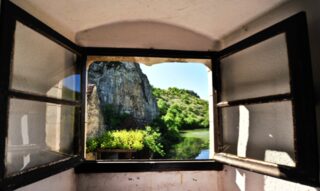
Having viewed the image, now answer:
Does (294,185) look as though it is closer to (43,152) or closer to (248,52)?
(248,52)

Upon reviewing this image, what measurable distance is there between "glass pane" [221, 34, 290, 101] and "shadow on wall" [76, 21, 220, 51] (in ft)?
1.27

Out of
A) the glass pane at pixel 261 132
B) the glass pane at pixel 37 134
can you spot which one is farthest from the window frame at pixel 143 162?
the glass pane at pixel 261 132

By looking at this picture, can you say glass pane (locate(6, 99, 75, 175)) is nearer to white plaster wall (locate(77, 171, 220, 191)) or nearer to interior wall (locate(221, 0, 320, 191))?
white plaster wall (locate(77, 171, 220, 191))

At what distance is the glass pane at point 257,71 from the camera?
151cm

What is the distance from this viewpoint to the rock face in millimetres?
10516

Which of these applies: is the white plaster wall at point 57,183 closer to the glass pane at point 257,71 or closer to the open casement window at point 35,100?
the open casement window at point 35,100

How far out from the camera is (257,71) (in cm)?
177

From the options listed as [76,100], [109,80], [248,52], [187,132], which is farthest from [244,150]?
[187,132]

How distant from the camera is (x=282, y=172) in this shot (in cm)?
134

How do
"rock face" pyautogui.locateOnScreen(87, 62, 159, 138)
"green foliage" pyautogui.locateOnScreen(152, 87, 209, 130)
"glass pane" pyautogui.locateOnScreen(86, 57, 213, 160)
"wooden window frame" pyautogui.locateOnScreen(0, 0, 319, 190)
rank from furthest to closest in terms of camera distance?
"green foliage" pyautogui.locateOnScreen(152, 87, 209, 130)
"rock face" pyautogui.locateOnScreen(87, 62, 159, 138)
"glass pane" pyautogui.locateOnScreen(86, 57, 213, 160)
"wooden window frame" pyautogui.locateOnScreen(0, 0, 319, 190)

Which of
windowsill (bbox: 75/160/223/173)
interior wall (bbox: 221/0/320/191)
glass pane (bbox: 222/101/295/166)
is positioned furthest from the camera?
windowsill (bbox: 75/160/223/173)

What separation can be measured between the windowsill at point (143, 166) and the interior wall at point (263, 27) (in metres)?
0.19

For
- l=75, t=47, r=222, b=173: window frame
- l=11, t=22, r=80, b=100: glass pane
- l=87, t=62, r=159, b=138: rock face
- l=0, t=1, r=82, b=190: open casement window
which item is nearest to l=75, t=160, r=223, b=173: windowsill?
l=75, t=47, r=222, b=173: window frame

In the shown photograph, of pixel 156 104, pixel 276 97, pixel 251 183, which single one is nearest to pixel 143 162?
pixel 251 183
